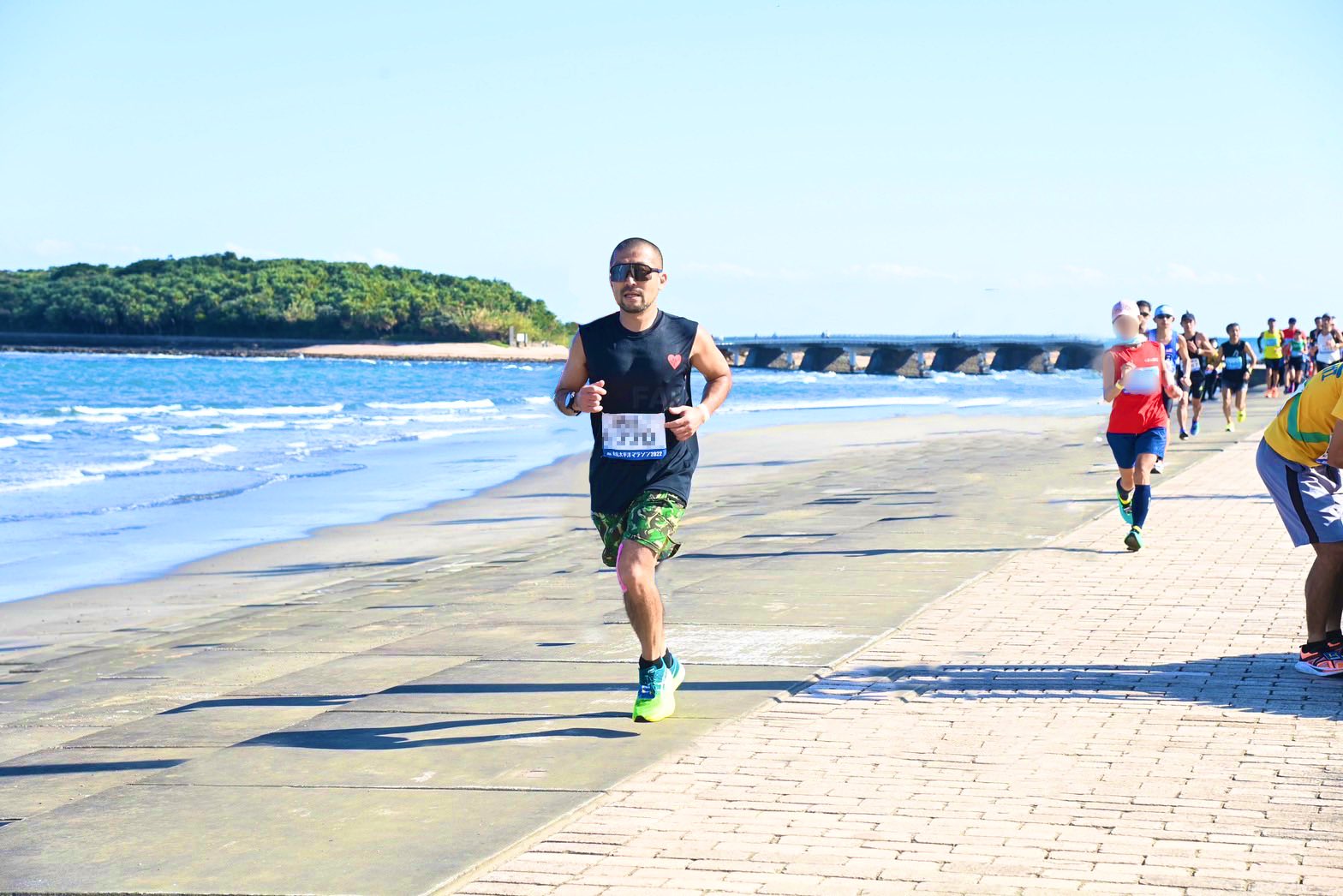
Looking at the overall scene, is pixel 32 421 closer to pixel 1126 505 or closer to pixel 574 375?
pixel 1126 505

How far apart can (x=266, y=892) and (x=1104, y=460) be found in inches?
627

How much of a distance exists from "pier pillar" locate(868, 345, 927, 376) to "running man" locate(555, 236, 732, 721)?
107791 mm

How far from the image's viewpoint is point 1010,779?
4.86 m

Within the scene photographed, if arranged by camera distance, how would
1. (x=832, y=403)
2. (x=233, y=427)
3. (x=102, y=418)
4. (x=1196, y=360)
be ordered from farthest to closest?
(x=832, y=403) < (x=102, y=418) < (x=233, y=427) < (x=1196, y=360)

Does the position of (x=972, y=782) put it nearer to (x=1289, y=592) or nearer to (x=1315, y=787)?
(x=1315, y=787)

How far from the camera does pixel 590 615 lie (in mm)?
8438

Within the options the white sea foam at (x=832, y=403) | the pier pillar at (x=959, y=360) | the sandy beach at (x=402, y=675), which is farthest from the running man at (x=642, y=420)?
the pier pillar at (x=959, y=360)

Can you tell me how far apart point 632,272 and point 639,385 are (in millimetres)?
424

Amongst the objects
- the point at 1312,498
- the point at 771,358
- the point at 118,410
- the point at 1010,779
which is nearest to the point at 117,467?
the point at 1312,498

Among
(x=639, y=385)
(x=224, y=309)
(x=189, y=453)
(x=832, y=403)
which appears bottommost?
(x=832, y=403)

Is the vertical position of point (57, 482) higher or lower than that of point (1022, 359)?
lower

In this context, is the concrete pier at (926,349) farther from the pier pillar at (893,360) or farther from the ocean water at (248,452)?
the ocean water at (248,452)

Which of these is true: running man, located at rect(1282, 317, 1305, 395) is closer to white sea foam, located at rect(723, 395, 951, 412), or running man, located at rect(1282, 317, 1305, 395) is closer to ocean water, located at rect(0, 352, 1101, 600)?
ocean water, located at rect(0, 352, 1101, 600)

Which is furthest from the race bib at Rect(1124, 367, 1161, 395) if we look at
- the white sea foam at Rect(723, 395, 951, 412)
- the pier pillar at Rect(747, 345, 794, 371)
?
the pier pillar at Rect(747, 345, 794, 371)
